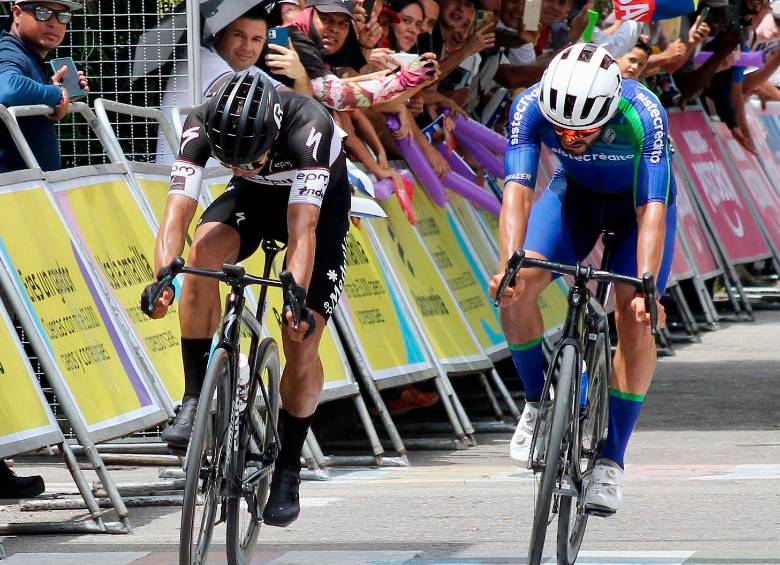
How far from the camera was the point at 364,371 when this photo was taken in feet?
33.8

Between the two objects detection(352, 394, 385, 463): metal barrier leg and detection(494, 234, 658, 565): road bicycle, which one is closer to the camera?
detection(494, 234, 658, 565): road bicycle

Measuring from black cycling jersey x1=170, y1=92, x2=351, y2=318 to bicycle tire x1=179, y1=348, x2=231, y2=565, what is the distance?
0.79 m

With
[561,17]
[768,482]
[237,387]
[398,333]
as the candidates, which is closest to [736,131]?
[561,17]

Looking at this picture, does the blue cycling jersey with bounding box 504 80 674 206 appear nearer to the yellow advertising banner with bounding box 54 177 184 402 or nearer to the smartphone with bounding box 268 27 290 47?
the yellow advertising banner with bounding box 54 177 184 402

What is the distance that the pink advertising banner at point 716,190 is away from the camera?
19078 millimetres

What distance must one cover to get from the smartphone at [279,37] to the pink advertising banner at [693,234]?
860 centimetres

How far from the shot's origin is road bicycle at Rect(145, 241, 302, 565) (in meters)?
5.89

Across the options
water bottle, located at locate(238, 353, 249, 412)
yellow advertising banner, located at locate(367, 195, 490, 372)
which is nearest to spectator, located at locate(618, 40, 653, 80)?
yellow advertising banner, located at locate(367, 195, 490, 372)

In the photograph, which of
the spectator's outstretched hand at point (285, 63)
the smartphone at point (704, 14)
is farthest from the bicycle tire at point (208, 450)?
the smartphone at point (704, 14)

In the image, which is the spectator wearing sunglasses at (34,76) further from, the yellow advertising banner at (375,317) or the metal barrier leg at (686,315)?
the metal barrier leg at (686,315)

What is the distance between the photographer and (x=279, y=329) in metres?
A: 9.76

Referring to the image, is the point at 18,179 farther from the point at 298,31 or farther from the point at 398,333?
the point at 398,333

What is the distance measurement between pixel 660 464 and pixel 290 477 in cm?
390

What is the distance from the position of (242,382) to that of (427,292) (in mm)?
5229
